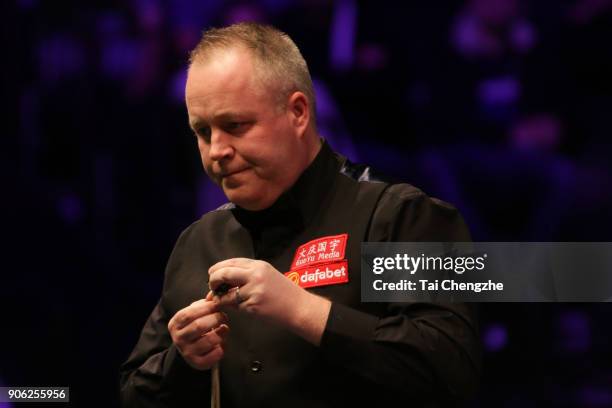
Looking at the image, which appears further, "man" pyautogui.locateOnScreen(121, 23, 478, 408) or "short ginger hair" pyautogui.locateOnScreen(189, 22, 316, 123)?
"short ginger hair" pyautogui.locateOnScreen(189, 22, 316, 123)

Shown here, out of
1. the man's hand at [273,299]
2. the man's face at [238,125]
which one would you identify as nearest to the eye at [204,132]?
the man's face at [238,125]

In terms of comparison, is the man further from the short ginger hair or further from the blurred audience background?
the blurred audience background

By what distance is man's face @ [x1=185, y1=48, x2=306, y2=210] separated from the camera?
1.67 meters

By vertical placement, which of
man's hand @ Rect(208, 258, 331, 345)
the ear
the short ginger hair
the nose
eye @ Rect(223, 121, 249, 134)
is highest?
the short ginger hair

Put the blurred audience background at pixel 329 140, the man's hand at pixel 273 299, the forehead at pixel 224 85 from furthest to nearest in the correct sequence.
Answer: the blurred audience background at pixel 329 140 → the forehead at pixel 224 85 → the man's hand at pixel 273 299

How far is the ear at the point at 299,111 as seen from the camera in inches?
69.1

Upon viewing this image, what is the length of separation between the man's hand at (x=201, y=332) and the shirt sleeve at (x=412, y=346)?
0.20m

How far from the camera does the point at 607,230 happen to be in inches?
103

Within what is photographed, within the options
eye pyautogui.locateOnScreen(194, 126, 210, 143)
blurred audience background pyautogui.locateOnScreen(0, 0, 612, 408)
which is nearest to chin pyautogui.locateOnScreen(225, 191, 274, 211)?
eye pyautogui.locateOnScreen(194, 126, 210, 143)

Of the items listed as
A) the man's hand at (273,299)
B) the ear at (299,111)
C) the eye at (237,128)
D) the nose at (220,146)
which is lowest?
the man's hand at (273,299)

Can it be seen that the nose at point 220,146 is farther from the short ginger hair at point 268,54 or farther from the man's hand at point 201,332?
the man's hand at point 201,332

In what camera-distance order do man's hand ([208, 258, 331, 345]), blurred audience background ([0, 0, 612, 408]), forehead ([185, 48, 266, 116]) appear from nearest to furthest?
man's hand ([208, 258, 331, 345]) → forehead ([185, 48, 266, 116]) → blurred audience background ([0, 0, 612, 408])

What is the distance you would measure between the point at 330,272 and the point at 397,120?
121 cm

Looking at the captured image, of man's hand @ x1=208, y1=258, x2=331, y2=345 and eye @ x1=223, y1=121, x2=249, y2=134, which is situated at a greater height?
eye @ x1=223, y1=121, x2=249, y2=134
